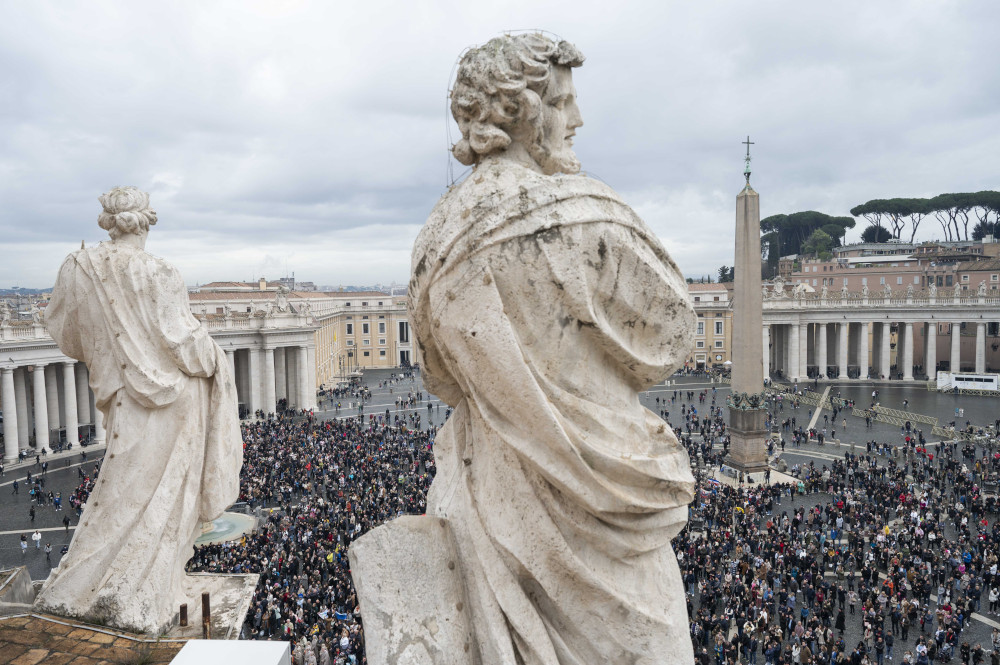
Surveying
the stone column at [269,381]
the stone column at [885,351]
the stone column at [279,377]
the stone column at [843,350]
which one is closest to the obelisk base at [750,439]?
the stone column at [269,381]

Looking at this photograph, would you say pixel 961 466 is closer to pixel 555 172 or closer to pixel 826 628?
pixel 826 628

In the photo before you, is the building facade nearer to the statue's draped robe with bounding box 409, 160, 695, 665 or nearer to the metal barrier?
the metal barrier

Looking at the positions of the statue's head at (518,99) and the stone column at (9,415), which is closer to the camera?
the statue's head at (518,99)

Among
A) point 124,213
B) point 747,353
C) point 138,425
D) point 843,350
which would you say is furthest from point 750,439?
point 843,350

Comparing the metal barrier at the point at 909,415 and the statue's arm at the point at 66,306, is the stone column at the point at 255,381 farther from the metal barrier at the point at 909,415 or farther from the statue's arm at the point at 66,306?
the statue's arm at the point at 66,306

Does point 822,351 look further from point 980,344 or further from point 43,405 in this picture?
point 43,405

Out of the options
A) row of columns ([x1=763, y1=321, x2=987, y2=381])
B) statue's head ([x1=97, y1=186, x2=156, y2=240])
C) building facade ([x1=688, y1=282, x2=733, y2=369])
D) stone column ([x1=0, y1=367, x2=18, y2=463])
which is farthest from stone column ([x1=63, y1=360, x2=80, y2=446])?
building facade ([x1=688, y1=282, x2=733, y2=369])
